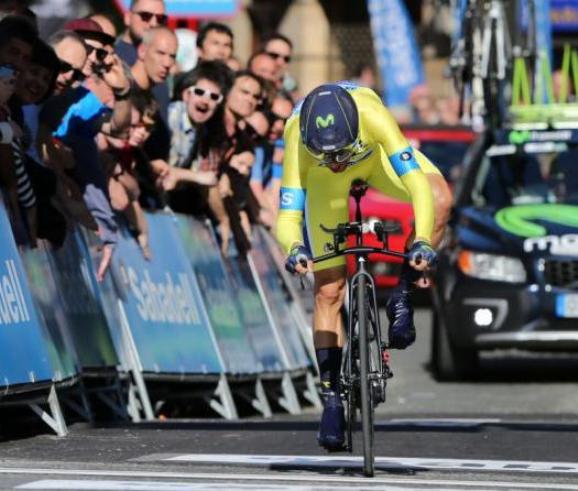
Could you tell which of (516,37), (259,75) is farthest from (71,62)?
(516,37)

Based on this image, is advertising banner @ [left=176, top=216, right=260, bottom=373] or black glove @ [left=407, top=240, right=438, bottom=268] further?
advertising banner @ [left=176, top=216, right=260, bottom=373]

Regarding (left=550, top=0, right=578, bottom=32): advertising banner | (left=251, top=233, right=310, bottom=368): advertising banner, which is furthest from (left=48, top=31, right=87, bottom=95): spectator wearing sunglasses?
(left=550, top=0, right=578, bottom=32): advertising banner

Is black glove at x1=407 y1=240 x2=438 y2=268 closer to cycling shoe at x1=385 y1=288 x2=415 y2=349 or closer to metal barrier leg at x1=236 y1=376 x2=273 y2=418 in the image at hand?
cycling shoe at x1=385 y1=288 x2=415 y2=349

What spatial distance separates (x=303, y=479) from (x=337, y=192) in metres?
1.56

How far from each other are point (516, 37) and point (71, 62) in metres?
9.23

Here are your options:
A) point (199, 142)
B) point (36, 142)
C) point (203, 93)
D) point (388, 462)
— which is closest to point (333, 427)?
point (388, 462)

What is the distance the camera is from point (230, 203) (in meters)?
15.9

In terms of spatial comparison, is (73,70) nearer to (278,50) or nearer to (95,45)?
(95,45)

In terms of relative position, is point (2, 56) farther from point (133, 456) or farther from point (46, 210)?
point (133, 456)

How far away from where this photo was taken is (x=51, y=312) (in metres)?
12.1

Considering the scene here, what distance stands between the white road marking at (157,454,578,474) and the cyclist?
0.25 m

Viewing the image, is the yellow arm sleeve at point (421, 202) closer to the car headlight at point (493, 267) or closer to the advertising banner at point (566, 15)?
the car headlight at point (493, 267)

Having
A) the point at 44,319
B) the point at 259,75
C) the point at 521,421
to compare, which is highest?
the point at 259,75

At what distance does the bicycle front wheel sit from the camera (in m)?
9.50
